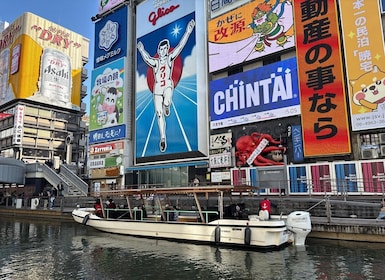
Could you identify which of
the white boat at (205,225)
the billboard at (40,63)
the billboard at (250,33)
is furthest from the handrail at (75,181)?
the billboard at (40,63)

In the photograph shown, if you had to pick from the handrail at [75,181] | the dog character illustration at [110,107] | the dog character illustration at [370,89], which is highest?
the dog character illustration at [110,107]

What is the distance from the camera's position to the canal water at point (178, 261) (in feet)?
37.4

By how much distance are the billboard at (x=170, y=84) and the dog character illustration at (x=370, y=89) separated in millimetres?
15591

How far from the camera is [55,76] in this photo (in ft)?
223

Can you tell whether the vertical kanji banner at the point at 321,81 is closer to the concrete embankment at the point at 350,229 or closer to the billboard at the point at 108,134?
the concrete embankment at the point at 350,229

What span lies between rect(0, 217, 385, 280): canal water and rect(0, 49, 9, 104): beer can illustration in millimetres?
58557

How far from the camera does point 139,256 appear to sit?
1463cm

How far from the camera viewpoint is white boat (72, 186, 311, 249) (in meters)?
15.1

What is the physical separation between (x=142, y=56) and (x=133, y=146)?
11.9m

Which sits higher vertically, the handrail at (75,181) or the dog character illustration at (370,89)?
the dog character illustration at (370,89)

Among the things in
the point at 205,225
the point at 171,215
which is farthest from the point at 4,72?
the point at 205,225

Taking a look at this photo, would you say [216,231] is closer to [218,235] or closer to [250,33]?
[218,235]

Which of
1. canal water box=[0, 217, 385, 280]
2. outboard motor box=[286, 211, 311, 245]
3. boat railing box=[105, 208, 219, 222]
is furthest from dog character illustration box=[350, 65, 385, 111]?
boat railing box=[105, 208, 219, 222]

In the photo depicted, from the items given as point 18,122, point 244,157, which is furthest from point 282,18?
point 18,122
